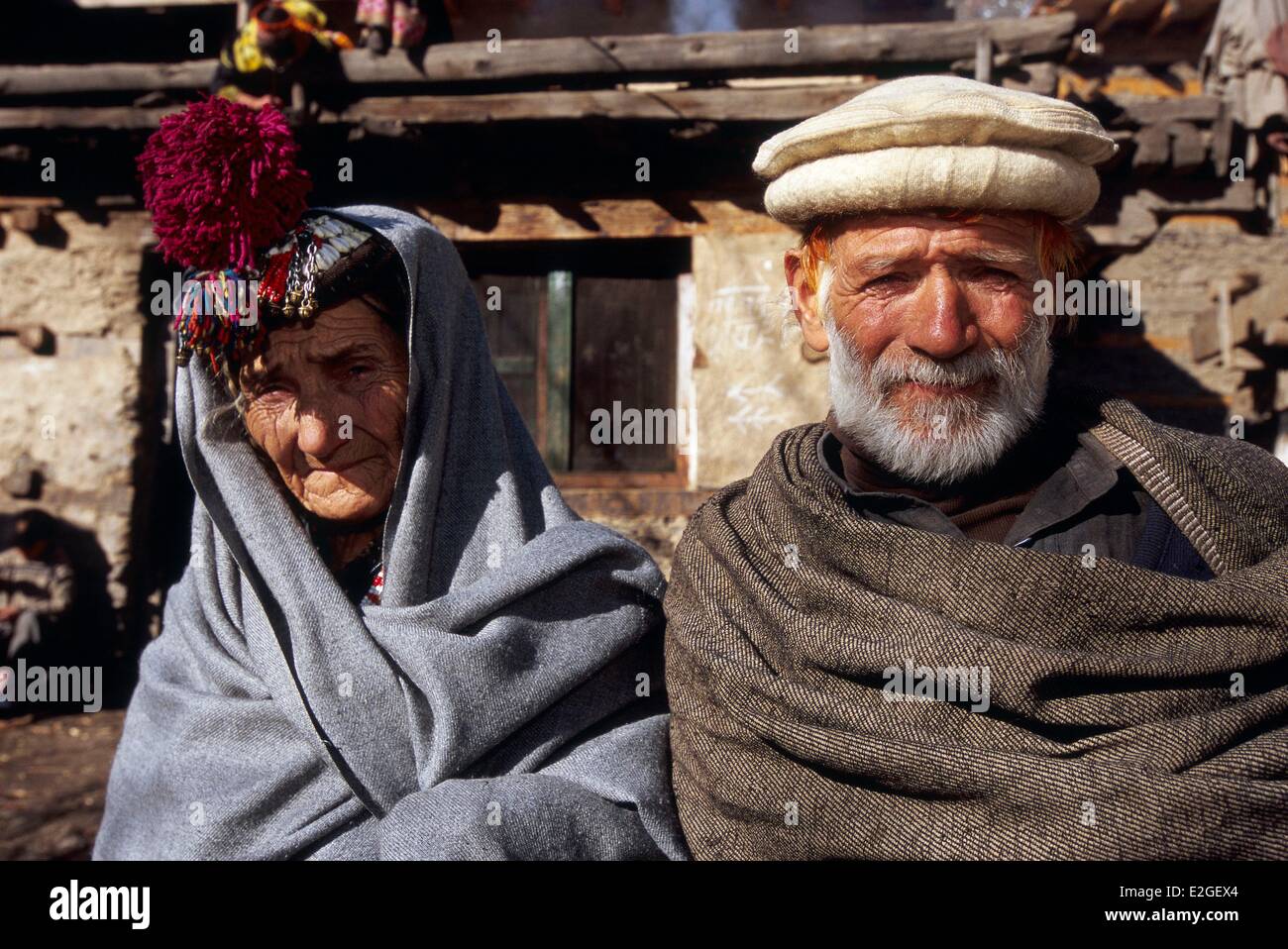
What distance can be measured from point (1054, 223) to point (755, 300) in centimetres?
418

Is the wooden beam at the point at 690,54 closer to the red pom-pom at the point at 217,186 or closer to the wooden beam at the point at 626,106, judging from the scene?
the wooden beam at the point at 626,106

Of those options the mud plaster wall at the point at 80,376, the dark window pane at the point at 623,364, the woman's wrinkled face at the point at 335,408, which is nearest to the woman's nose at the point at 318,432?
the woman's wrinkled face at the point at 335,408

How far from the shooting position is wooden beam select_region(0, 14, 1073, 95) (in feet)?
17.5

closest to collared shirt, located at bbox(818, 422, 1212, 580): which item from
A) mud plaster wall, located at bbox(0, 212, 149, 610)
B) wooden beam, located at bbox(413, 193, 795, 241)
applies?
wooden beam, located at bbox(413, 193, 795, 241)

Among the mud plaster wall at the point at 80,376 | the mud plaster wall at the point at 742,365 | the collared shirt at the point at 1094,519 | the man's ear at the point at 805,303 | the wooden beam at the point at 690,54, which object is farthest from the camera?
the mud plaster wall at the point at 80,376

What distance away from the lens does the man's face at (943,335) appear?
169cm

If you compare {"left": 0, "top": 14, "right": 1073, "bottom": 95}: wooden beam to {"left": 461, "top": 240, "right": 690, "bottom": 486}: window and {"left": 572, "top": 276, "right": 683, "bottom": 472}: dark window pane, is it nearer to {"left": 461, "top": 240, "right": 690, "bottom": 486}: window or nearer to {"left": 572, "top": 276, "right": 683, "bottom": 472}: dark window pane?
{"left": 461, "top": 240, "right": 690, "bottom": 486}: window

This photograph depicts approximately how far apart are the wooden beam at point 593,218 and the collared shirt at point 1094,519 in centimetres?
456

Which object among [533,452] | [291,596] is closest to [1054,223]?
[533,452]

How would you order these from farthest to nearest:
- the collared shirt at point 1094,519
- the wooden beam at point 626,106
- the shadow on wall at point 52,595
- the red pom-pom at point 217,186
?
the shadow on wall at point 52,595 → the wooden beam at point 626,106 → the red pom-pom at point 217,186 → the collared shirt at point 1094,519

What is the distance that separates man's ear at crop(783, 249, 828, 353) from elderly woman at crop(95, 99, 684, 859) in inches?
23.1

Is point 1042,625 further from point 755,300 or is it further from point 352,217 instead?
point 755,300

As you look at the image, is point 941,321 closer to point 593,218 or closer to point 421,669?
point 421,669

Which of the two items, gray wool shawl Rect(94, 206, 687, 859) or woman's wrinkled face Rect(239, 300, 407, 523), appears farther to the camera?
woman's wrinkled face Rect(239, 300, 407, 523)
